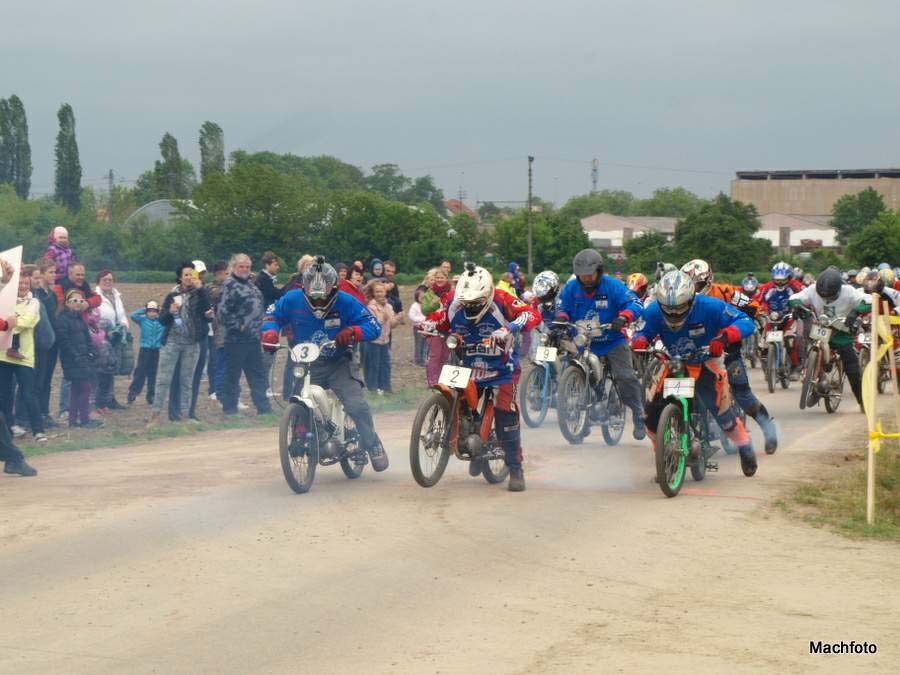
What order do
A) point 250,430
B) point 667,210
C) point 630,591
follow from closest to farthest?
point 630,591, point 250,430, point 667,210

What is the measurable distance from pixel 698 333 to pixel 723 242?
221 feet

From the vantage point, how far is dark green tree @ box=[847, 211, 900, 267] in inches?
2926

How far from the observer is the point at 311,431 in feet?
36.5

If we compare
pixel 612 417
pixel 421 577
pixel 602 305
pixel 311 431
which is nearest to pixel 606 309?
pixel 602 305

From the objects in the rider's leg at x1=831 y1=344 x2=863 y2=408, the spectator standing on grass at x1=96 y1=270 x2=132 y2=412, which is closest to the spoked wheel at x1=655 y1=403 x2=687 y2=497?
the rider's leg at x1=831 y1=344 x2=863 y2=408

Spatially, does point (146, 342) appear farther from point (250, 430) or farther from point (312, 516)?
point (312, 516)

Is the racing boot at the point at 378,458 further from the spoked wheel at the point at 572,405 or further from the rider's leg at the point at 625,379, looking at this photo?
the rider's leg at the point at 625,379

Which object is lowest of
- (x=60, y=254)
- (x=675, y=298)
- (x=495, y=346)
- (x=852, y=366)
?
(x=852, y=366)

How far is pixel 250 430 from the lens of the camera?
16281mm

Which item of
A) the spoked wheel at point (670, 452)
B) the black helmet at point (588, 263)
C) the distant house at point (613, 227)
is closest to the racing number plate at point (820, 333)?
the black helmet at point (588, 263)

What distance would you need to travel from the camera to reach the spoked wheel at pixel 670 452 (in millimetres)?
10875

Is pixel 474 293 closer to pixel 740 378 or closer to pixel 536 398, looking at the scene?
pixel 740 378

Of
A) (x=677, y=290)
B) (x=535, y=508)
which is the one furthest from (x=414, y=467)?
(x=677, y=290)

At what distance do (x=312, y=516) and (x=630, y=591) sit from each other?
3.00m
